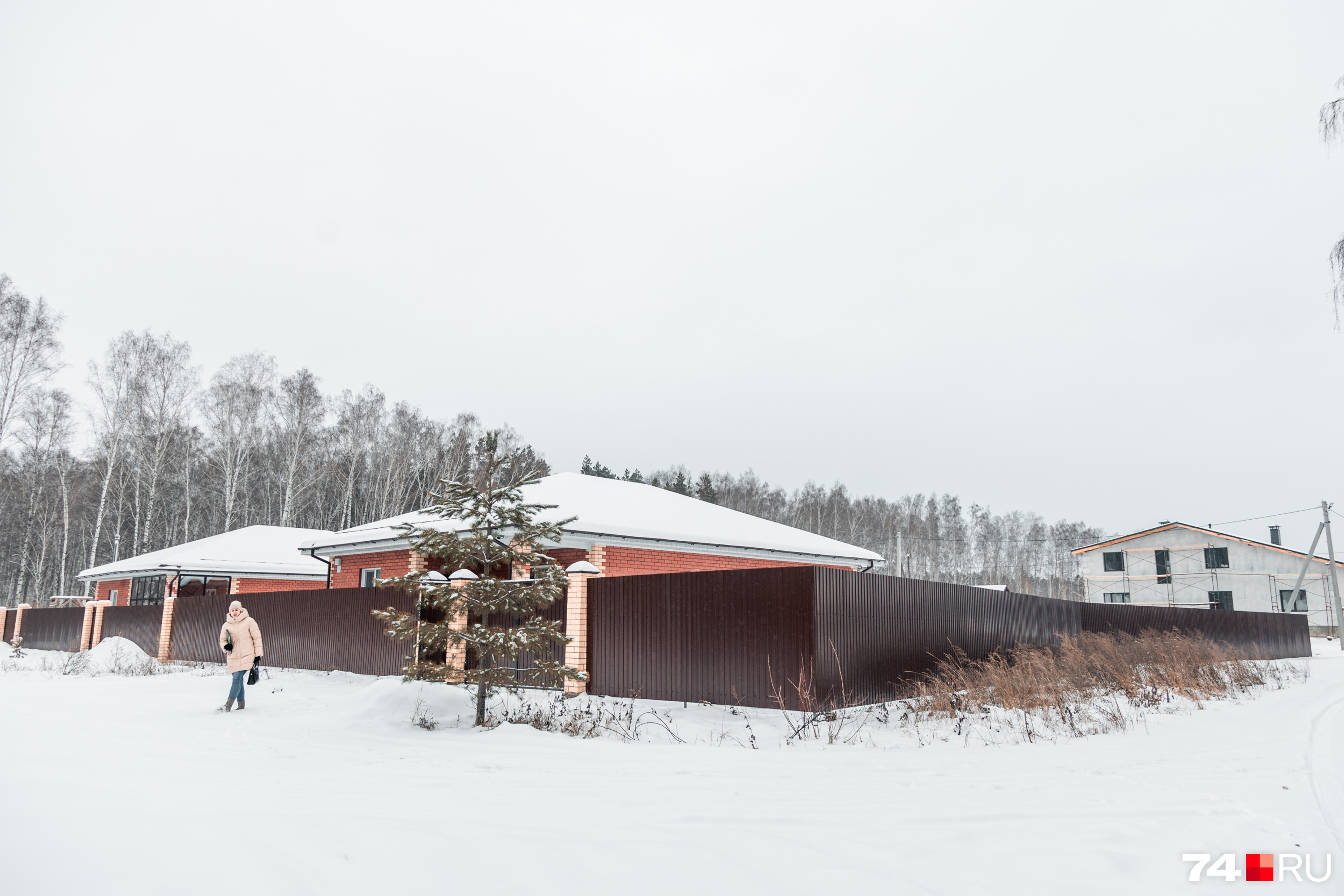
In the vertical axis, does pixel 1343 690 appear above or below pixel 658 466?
below

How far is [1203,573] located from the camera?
42.4 metres

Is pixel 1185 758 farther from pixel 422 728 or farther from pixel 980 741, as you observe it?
pixel 422 728

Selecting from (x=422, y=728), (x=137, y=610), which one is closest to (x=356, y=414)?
(x=137, y=610)

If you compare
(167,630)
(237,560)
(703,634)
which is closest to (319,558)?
(167,630)

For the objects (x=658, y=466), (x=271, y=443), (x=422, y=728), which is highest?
(x=658, y=466)

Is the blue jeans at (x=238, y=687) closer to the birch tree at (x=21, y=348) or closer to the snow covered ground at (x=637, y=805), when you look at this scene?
the snow covered ground at (x=637, y=805)

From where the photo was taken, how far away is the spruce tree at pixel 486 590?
320 inches

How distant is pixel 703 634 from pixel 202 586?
23.6 m

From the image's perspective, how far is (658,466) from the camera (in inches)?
2874

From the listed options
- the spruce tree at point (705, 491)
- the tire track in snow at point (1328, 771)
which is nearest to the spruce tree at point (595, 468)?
the spruce tree at point (705, 491)

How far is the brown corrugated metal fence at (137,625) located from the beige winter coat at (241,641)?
36.5 ft

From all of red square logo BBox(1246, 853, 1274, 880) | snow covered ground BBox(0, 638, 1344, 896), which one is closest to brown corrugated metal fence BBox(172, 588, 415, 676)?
snow covered ground BBox(0, 638, 1344, 896)

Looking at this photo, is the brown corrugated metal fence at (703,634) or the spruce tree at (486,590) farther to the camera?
the brown corrugated metal fence at (703,634)

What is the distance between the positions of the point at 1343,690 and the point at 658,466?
202 feet
